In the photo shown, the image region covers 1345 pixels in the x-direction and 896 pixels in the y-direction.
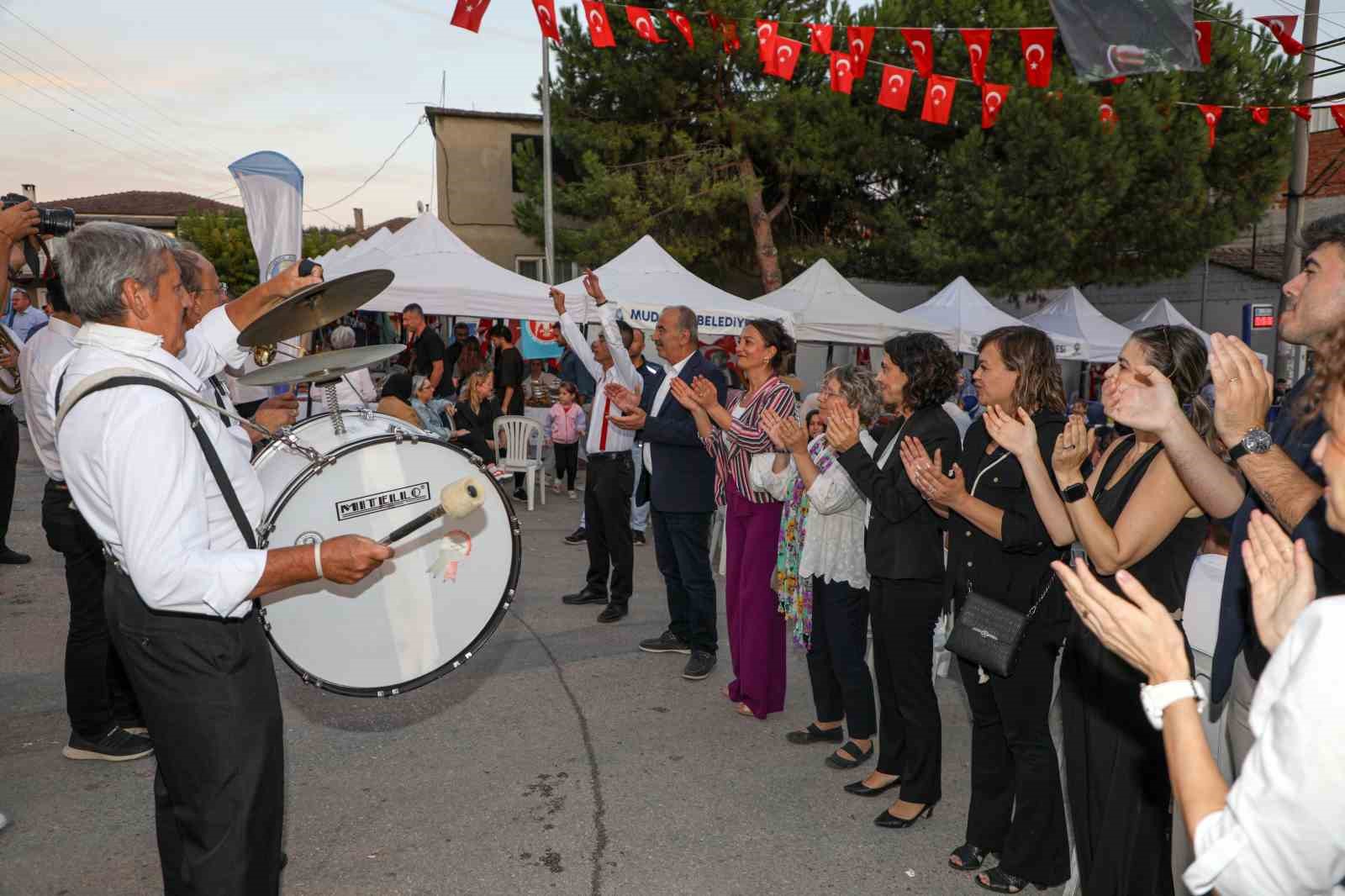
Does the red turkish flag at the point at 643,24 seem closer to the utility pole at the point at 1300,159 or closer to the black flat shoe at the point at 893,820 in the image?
the utility pole at the point at 1300,159

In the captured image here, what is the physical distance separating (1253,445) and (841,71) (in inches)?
445

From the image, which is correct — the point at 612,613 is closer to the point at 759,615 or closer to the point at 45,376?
the point at 759,615

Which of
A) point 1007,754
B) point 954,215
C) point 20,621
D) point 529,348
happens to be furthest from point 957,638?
point 954,215

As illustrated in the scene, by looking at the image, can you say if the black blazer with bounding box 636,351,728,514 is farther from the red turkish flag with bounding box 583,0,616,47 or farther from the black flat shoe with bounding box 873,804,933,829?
the red turkish flag with bounding box 583,0,616,47

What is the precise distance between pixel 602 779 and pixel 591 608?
2793mm

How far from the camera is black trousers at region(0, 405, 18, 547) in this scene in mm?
6957

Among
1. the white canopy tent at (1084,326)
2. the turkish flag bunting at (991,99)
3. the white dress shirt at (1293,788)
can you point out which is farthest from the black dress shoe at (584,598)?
the white canopy tent at (1084,326)

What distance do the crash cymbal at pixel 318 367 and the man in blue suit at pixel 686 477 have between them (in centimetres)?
292

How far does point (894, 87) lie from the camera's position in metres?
13.5

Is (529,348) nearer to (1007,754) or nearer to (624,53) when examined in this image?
(624,53)

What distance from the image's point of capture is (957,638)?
11.1ft

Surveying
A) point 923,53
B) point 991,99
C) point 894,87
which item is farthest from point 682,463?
point 991,99

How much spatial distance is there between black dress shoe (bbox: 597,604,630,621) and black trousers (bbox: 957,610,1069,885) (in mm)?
3474

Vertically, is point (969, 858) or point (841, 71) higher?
point (841, 71)
